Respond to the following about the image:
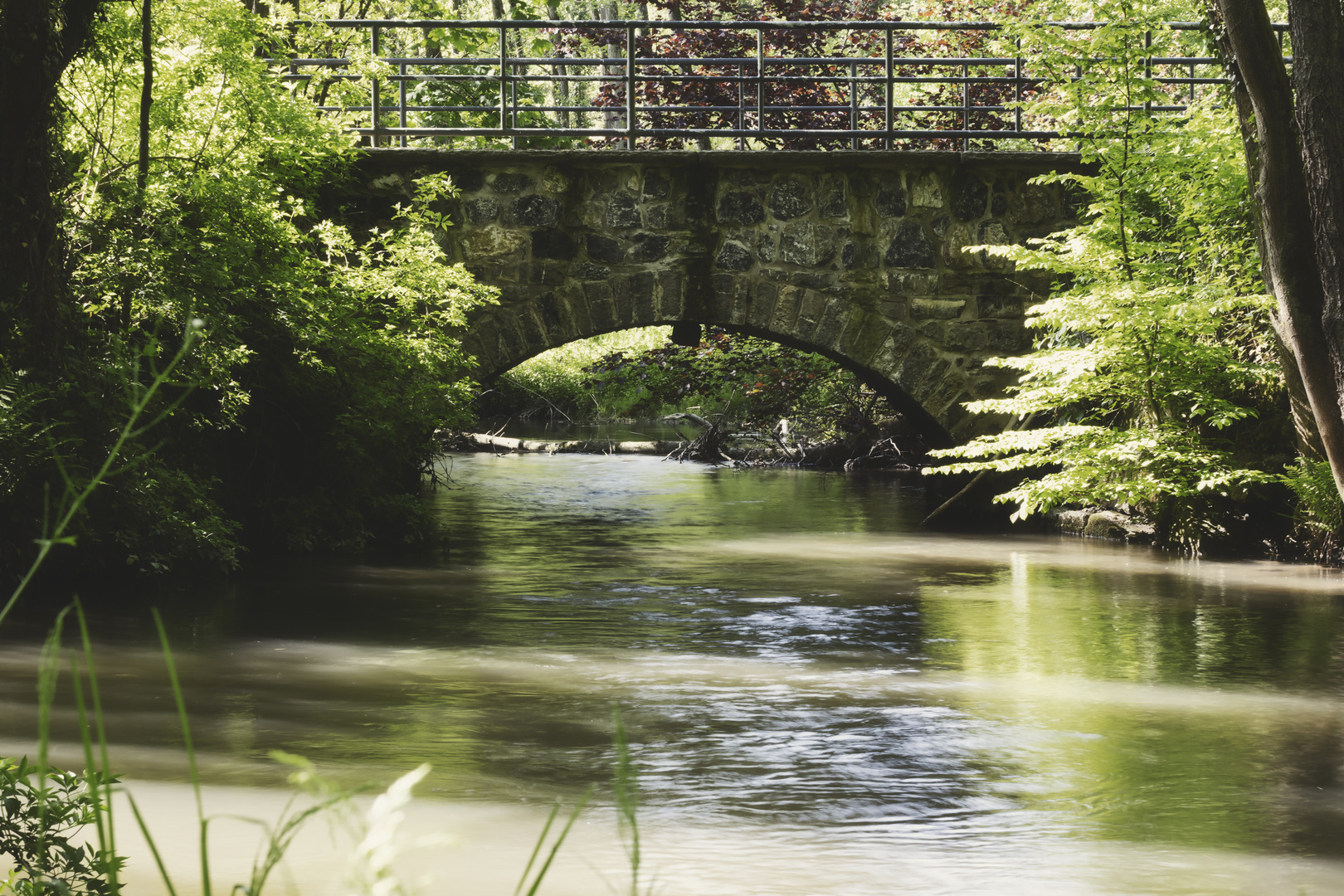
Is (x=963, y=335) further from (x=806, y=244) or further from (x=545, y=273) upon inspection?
(x=545, y=273)

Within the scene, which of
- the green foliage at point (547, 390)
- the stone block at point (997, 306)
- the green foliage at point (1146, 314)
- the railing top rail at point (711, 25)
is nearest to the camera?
the green foliage at point (1146, 314)

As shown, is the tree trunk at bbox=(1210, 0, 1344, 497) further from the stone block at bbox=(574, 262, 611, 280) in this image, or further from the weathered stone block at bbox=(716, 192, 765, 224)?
the stone block at bbox=(574, 262, 611, 280)

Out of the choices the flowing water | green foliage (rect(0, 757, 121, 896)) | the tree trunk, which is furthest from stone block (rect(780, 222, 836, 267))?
green foliage (rect(0, 757, 121, 896))

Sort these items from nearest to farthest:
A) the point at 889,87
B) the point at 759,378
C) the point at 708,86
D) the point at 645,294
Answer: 1. the point at 645,294
2. the point at 889,87
3. the point at 708,86
4. the point at 759,378

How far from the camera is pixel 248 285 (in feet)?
26.9

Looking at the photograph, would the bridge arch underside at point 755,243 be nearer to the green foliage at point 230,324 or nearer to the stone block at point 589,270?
the stone block at point 589,270

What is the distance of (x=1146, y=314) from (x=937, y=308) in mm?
2395

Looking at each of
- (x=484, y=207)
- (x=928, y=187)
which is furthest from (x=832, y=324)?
(x=484, y=207)

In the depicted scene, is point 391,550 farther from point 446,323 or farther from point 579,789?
point 579,789

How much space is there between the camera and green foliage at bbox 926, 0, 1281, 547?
28.6 feet

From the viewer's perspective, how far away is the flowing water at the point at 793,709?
3578 millimetres

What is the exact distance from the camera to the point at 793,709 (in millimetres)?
5172

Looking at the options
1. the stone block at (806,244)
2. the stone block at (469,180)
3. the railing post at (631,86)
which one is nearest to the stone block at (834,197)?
the stone block at (806,244)

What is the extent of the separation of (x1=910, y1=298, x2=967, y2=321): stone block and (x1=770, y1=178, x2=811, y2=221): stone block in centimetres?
113
